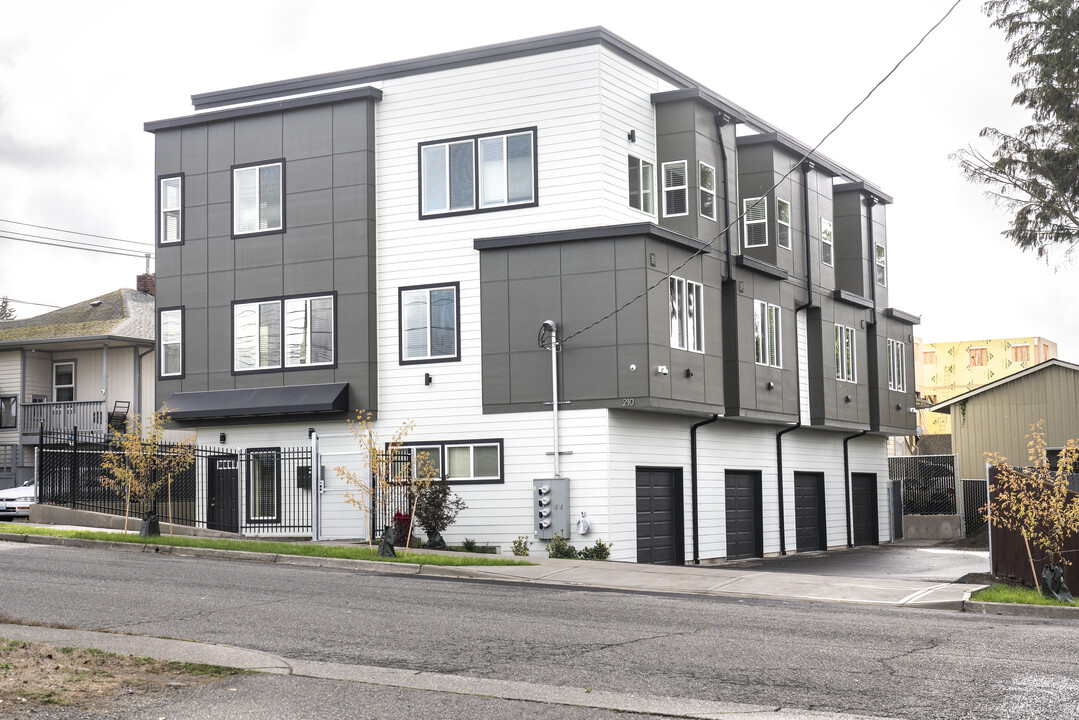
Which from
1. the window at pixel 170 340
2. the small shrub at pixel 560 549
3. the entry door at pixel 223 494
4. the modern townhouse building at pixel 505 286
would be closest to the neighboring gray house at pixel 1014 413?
the modern townhouse building at pixel 505 286

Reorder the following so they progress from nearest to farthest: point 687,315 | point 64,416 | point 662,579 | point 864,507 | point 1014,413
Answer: point 662,579 → point 687,315 → point 64,416 → point 864,507 → point 1014,413

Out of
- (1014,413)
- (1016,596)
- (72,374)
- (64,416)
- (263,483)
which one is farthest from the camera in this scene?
(1014,413)

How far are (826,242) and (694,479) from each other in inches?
416

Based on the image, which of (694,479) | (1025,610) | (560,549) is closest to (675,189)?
(694,479)

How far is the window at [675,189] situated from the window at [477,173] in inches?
143

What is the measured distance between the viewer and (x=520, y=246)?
2486 cm

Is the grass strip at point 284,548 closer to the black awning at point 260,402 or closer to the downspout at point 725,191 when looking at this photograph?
the black awning at point 260,402

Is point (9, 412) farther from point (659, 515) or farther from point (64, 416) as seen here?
point (659, 515)

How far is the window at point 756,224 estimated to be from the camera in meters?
30.2

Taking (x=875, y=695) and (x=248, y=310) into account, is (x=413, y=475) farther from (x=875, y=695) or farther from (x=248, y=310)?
(x=875, y=695)

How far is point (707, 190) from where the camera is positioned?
27.3 metres

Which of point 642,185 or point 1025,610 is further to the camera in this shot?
point 642,185

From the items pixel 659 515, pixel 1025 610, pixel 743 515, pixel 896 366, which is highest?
pixel 896 366

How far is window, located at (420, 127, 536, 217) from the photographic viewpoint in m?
25.3
